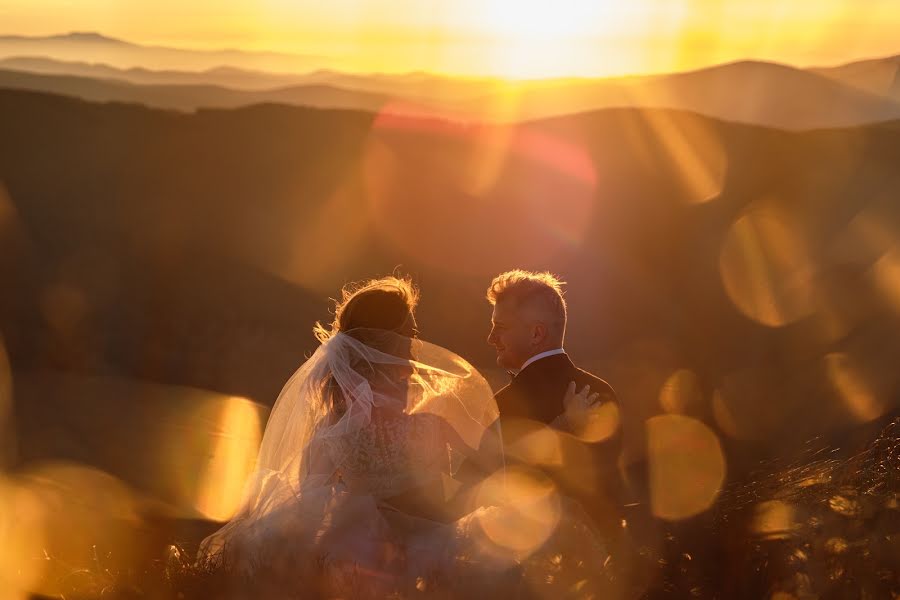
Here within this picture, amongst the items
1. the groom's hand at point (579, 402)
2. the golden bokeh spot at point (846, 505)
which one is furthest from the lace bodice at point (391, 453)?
the golden bokeh spot at point (846, 505)

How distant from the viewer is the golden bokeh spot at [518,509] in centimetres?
520

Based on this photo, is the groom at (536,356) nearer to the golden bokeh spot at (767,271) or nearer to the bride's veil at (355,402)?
the bride's veil at (355,402)

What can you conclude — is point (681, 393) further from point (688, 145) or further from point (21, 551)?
point (688, 145)

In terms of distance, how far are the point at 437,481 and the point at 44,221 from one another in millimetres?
55292

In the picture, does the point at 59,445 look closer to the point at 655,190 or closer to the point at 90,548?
the point at 90,548

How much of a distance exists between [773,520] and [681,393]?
2181cm

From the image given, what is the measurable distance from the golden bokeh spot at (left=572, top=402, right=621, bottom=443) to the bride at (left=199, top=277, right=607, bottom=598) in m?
0.31

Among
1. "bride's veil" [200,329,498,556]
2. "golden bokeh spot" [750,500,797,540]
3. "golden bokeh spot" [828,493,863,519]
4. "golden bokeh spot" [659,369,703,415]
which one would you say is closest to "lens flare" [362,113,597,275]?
"golden bokeh spot" [659,369,703,415]

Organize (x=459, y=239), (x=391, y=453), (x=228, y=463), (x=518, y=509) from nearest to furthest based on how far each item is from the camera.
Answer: (x=518, y=509)
(x=391, y=453)
(x=228, y=463)
(x=459, y=239)

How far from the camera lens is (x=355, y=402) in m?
5.89

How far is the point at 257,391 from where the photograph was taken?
29484 millimetres

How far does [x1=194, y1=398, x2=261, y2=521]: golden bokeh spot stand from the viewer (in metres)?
15.2

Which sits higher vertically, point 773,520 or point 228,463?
point 228,463

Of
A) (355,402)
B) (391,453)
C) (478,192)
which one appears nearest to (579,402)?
(391,453)
